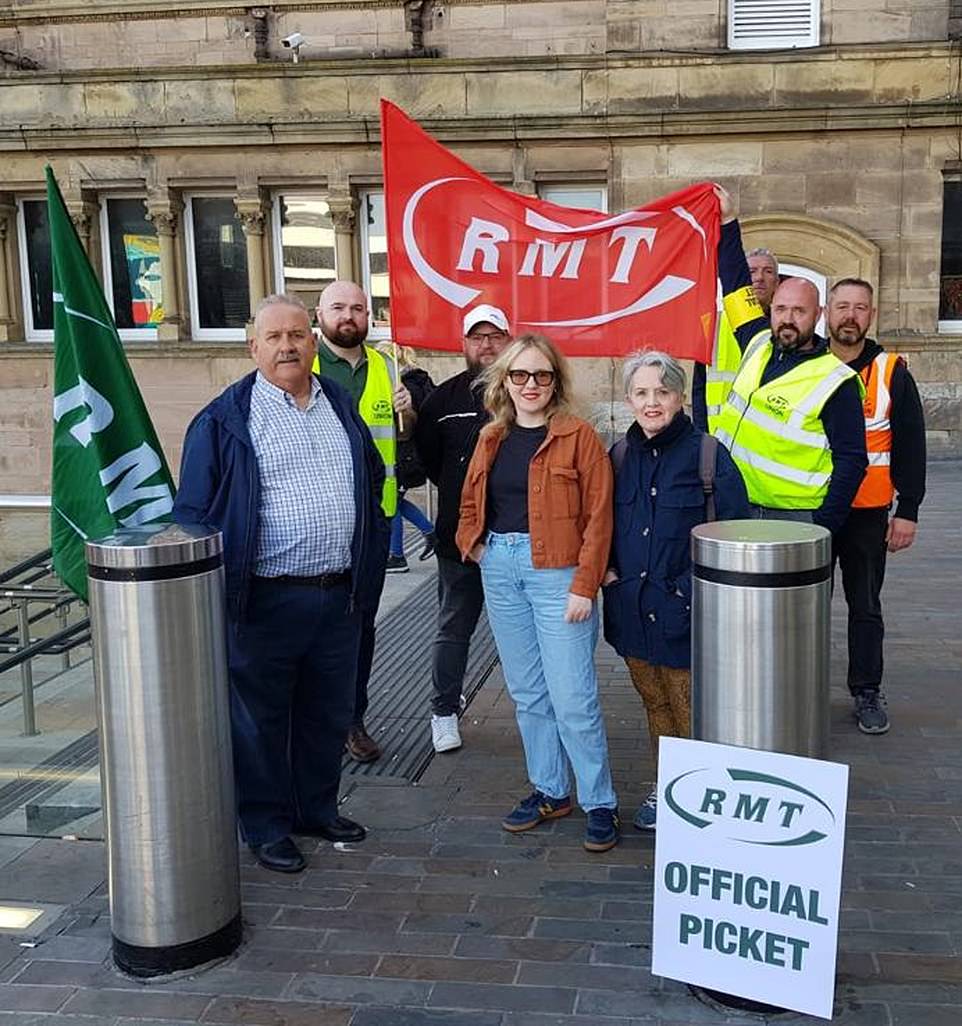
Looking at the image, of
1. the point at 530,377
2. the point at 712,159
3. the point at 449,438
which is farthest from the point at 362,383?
the point at 712,159

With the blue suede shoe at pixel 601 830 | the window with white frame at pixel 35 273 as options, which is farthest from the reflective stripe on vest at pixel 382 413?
the window with white frame at pixel 35 273

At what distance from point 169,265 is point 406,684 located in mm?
11594

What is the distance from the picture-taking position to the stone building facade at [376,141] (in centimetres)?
1407

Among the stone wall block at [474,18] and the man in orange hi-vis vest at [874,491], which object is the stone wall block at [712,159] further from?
the man in orange hi-vis vest at [874,491]

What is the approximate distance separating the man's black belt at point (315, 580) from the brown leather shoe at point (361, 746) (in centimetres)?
129

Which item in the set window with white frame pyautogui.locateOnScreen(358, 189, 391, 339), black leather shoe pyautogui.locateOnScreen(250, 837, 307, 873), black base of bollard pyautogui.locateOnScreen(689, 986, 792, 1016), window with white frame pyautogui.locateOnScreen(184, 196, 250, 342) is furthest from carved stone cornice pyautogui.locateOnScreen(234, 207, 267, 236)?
black base of bollard pyautogui.locateOnScreen(689, 986, 792, 1016)

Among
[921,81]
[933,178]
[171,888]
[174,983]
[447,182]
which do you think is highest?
[921,81]

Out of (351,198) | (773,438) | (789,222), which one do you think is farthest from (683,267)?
(351,198)

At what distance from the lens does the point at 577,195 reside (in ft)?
50.6

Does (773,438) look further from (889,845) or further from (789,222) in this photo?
(789,222)

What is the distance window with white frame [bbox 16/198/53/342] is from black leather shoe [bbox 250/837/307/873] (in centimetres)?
1460

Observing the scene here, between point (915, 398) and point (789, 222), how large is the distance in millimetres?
9462

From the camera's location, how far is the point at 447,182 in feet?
17.4

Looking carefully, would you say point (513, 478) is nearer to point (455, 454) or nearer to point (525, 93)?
point (455, 454)
